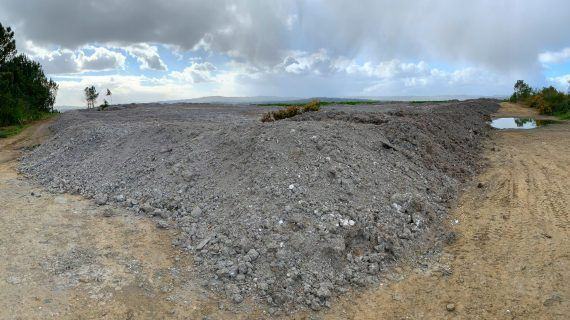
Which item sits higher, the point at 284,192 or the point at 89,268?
the point at 284,192

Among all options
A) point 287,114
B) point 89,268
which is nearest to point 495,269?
point 89,268

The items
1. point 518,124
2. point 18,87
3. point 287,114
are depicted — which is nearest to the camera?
point 287,114

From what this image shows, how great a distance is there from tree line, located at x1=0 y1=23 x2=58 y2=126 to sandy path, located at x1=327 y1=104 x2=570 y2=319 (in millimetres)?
32389

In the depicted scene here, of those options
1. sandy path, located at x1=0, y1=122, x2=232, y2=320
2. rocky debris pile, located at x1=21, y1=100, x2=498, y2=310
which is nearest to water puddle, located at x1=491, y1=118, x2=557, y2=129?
rocky debris pile, located at x1=21, y1=100, x2=498, y2=310

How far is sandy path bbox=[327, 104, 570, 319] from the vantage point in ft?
18.3

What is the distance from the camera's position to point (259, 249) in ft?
21.7

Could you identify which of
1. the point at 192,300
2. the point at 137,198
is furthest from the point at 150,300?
the point at 137,198

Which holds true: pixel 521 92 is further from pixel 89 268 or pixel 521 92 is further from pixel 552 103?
pixel 89 268

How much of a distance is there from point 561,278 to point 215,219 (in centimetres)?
563

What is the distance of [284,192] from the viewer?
797 centimetres

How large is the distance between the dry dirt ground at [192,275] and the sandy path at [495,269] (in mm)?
14

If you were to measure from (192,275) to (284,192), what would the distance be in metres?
2.39

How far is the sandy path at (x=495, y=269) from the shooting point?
18.3 ft

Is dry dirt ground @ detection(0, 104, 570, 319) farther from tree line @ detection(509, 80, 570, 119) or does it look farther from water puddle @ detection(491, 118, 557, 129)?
tree line @ detection(509, 80, 570, 119)
